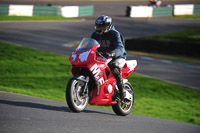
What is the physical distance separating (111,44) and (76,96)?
1386 millimetres

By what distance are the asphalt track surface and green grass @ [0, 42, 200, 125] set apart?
3.15 metres

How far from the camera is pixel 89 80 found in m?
7.08

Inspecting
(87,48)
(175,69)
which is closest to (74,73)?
(87,48)

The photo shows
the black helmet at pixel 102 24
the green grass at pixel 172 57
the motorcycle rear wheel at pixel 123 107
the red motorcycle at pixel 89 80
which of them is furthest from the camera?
the green grass at pixel 172 57

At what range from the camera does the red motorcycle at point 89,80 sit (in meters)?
6.70

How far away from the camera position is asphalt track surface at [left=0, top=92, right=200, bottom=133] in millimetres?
5309

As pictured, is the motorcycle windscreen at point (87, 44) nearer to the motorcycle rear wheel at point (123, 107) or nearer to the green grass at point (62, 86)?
the motorcycle rear wheel at point (123, 107)

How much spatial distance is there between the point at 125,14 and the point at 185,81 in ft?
90.1

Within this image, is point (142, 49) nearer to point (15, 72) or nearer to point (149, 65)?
point (149, 65)

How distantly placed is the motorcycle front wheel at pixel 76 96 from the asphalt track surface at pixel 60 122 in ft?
0.48

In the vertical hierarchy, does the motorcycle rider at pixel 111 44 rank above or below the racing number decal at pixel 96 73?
above

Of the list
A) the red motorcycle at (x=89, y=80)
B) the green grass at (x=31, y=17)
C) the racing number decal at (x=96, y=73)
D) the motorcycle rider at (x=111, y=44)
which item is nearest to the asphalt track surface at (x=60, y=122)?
the red motorcycle at (x=89, y=80)

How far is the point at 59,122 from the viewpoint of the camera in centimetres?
582

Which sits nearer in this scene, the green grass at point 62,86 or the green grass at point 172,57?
the green grass at point 62,86
